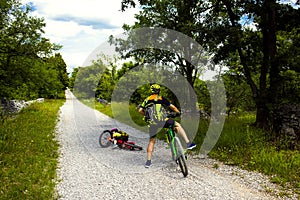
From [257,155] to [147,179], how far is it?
3.20 m

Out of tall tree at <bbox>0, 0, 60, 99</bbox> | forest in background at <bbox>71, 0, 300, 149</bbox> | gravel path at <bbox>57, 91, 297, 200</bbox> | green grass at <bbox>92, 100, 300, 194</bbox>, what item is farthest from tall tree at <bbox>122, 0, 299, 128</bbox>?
tall tree at <bbox>0, 0, 60, 99</bbox>

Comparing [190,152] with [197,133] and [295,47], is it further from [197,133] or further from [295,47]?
[295,47]

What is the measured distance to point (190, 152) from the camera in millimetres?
8531

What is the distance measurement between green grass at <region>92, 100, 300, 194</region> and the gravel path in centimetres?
39

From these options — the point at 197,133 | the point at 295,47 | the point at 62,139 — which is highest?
the point at 295,47

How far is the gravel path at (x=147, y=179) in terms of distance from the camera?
17.0 feet

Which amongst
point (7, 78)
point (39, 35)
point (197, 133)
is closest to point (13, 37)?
point (39, 35)

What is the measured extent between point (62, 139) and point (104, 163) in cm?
430

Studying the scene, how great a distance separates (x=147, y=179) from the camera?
19.7ft

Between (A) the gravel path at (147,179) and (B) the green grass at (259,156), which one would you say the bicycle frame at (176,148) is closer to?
(A) the gravel path at (147,179)

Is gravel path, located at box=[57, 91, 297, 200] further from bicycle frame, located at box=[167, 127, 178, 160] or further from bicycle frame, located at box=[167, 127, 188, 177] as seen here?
bicycle frame, located at box=[167, 127, 178, 160]

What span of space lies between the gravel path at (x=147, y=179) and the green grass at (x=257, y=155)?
0.39m

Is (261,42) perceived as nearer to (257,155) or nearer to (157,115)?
(257,155)

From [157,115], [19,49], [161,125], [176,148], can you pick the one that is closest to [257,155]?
[176,148]
